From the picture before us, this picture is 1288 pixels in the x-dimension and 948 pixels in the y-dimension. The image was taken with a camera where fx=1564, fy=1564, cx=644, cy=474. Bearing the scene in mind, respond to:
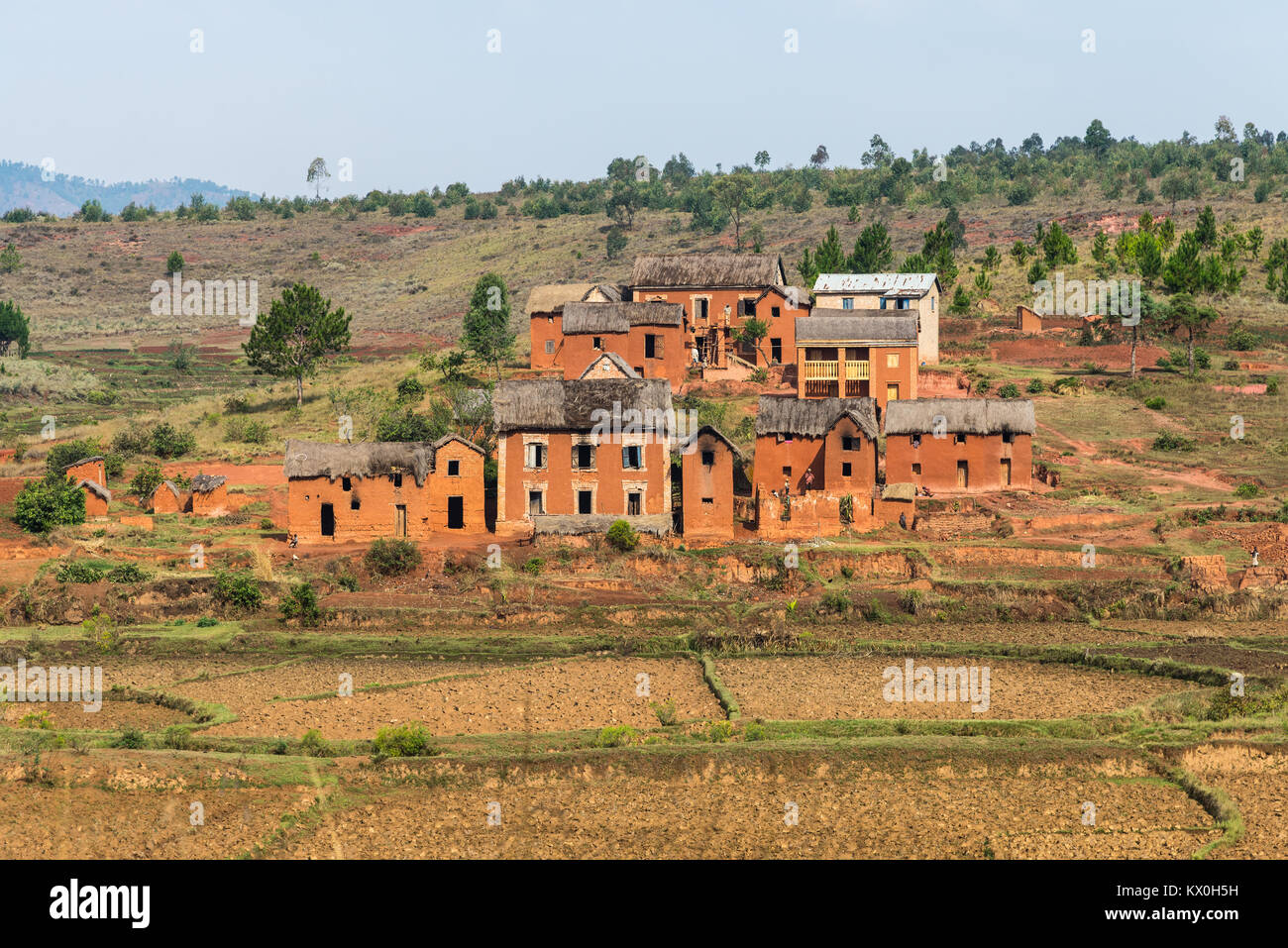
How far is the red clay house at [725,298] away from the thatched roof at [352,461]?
1824 centimetres

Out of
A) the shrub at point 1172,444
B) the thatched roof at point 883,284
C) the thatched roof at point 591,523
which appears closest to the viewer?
the thatched roof at point 591,523

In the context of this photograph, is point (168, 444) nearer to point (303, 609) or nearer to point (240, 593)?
point (240, 593)

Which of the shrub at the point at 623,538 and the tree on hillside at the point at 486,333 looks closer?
the shrub at the point at 623,538

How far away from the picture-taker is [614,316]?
58.2 metres

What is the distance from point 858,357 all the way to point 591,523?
14.5 metres

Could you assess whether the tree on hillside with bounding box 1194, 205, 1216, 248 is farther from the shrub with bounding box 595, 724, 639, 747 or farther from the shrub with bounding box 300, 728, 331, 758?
the shrub with bounding box 300, 728, 331, 758

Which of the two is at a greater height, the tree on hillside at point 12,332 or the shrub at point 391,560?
the tree on hillside at point 12,332

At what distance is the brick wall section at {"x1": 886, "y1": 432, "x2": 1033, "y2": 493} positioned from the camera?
49.2 metres

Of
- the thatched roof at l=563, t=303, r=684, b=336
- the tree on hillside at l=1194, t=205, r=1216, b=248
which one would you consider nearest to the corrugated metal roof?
the thatched roof at l=563, t=303, r=684, b=336

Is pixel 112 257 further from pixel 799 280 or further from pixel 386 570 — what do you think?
pixel 386 570

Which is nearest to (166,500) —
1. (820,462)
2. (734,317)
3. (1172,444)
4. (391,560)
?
(391,560)

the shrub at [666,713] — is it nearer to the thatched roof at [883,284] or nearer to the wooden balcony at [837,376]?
the wooden balcony at [837,376]

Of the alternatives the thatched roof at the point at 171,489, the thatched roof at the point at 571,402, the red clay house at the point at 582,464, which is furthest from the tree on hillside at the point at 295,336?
the red clay house at the point at 582,464

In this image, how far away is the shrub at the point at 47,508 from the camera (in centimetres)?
4631
